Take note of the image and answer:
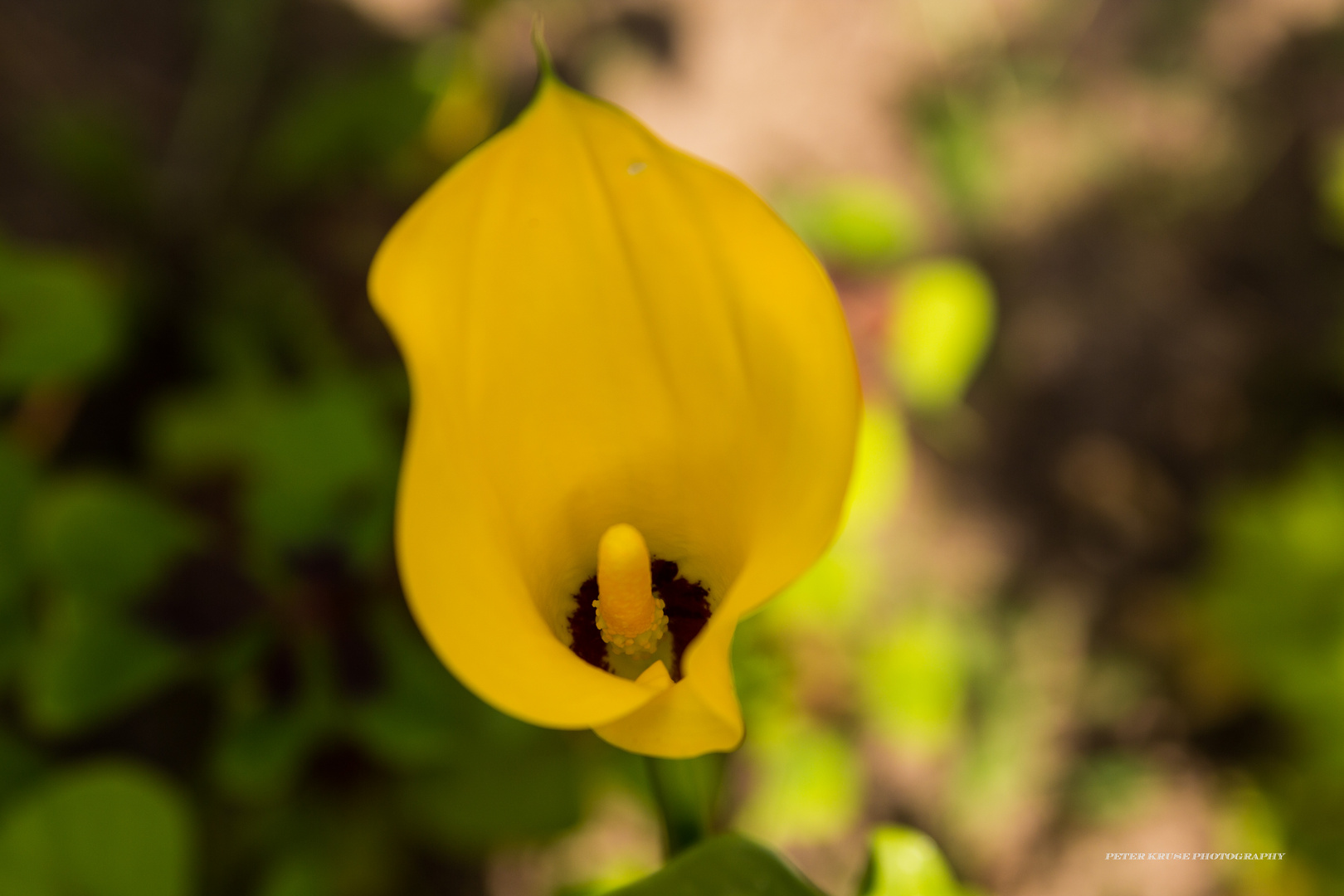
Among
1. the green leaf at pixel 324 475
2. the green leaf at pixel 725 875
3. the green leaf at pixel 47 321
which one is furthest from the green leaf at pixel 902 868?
the green leaf at pixel 47 321

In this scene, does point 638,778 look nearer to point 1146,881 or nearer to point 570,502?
point 570,502

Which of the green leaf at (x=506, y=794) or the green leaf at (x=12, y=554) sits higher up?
the green leaf at (x=12, y=554)

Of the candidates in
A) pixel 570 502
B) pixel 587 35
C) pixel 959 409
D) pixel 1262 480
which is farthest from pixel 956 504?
pixel 570 502

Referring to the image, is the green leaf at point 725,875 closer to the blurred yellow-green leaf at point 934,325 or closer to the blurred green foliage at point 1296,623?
the blurred yellow-green leaf at point 934,325

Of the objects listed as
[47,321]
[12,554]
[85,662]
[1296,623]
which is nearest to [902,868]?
[85,662]

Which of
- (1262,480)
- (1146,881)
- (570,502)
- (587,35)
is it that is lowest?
(1146,881)

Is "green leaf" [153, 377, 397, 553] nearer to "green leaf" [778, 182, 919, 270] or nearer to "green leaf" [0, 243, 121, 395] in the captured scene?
"green leaf" [0, 243, 121, 395]

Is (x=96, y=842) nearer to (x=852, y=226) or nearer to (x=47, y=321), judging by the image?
(x=47, y=321)
